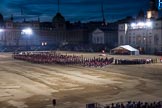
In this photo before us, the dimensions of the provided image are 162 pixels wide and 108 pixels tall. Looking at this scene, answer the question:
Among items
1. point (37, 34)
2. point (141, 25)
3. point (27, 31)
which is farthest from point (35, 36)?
point (141, 25)

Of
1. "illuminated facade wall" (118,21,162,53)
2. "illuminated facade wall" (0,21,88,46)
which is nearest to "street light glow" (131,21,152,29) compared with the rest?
"illuminated facade wall" (118,21,162,53)

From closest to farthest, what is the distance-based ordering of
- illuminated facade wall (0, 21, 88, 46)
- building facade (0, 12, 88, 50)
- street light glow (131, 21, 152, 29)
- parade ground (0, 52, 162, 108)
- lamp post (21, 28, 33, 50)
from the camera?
parade ground (0, 52, 162, 108) → street light glow (131, 21, 152, 29) → lamp post (21, 28, 33, 50) → illuminated facade wall (0, 21, 88, 46) → building facade (0, 12, 88, 50)

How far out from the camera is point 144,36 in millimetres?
109875

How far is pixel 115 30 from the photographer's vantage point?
137250 millimetres

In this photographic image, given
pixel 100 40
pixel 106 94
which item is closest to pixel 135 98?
pixel 106 94

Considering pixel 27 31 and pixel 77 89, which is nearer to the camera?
pixel 77 89

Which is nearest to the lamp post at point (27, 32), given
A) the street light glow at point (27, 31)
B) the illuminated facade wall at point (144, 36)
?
the street light glow at point (27, 31)

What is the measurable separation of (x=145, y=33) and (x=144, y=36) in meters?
1.28

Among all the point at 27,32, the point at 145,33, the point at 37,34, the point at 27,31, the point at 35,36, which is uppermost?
the point at 27,31

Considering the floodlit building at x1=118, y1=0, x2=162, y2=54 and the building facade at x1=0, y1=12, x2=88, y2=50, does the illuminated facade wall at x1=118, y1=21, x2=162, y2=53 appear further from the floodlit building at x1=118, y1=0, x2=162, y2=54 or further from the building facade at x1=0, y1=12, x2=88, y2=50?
the building facade at x1=0, y1=12, x2=88, y2=50

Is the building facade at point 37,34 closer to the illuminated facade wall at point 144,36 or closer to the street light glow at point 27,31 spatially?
the street light glow at point 27,31

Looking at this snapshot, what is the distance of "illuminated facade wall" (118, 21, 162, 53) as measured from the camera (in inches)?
4075

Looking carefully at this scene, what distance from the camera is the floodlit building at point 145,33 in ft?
341

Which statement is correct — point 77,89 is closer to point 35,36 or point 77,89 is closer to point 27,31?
point 27,31
